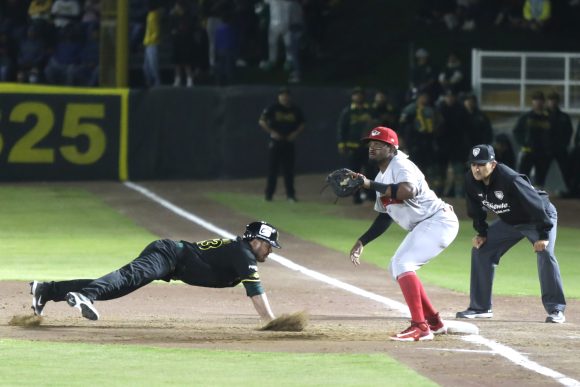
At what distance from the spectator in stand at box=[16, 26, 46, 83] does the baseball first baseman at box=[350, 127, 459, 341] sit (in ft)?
64.3

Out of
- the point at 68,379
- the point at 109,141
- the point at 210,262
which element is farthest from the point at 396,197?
the point at 109,141

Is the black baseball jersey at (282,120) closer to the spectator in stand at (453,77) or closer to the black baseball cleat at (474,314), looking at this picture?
→ the spectator in stand at (453,77)

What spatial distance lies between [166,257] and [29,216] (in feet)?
40.0

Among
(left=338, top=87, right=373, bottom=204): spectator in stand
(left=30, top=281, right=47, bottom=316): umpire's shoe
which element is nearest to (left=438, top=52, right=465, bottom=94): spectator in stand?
(left=338, top=87, right=373, bottom=204): spectator in stand

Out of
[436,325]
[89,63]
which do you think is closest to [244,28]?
[89,63]

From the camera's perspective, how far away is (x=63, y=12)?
31672 mm

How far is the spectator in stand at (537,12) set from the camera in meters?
30.8

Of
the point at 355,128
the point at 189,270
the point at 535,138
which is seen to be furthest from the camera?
the point at 355,128

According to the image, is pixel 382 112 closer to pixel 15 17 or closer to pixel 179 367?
pixel 15 17

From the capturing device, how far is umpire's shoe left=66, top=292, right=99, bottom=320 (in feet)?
37.8

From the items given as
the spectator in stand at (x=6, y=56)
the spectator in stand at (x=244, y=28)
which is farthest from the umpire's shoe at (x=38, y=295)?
the spectator in stand at (x=244, y=28)

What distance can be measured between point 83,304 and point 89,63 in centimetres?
1982

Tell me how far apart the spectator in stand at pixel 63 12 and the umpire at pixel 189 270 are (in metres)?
20.1

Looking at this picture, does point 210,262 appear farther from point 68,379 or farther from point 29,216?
point 29,216
